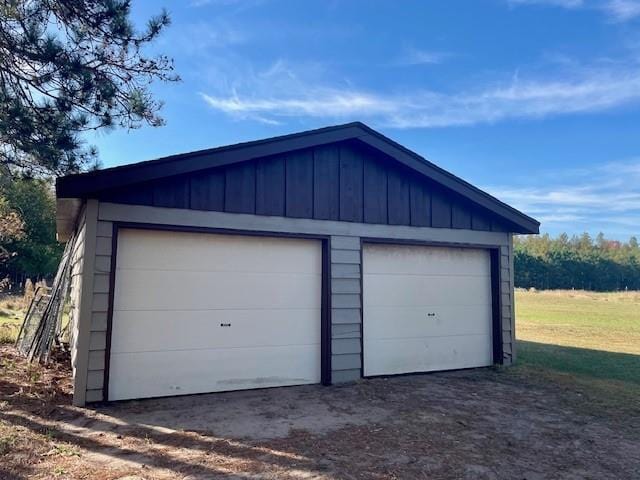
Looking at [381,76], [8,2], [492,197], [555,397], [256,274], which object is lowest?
[555,397]

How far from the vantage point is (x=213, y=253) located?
19.6ft

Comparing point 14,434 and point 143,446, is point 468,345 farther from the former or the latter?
point 14,434

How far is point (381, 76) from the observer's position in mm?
12734

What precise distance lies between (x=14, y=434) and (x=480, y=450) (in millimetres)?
4003

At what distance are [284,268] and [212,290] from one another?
1026 millimetres

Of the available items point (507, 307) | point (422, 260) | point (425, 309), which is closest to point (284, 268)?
point (422, 260)

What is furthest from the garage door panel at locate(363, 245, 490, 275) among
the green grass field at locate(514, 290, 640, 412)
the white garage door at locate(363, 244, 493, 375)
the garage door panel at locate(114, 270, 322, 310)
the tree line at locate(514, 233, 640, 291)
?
the tree line at locate(514, 233, 640, 291)

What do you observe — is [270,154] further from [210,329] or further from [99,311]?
[99,311]

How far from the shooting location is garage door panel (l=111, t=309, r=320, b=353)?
215 inches

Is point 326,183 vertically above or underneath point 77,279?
above

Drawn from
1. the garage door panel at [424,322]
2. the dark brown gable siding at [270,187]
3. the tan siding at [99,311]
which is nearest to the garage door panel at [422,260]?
the garage door panel at [424,322]

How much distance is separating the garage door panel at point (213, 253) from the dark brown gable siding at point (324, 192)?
39 centimetres

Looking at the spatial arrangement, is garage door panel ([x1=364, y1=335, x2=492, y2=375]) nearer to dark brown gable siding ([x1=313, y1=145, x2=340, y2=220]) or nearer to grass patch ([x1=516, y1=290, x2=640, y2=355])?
dark brown gable siding ([x1=313, y1=145, x2=340, y2=220])

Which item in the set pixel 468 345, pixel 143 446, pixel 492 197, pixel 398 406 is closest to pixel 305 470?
pixel 143 446
